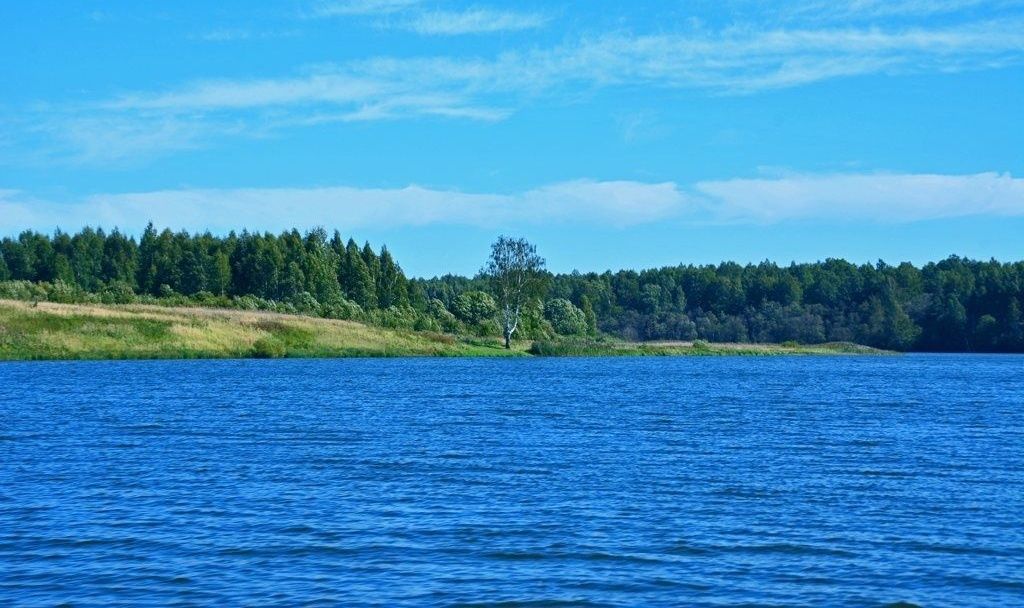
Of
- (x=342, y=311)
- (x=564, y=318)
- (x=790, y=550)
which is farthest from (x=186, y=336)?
(x=564, y=318)

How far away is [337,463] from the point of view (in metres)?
30.9

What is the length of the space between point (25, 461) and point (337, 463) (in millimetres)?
8382

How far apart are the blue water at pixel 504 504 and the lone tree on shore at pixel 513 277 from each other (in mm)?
82609

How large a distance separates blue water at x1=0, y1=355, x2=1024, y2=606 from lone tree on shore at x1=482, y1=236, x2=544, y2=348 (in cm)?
8261

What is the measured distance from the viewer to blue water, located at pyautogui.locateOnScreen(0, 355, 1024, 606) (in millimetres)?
17844

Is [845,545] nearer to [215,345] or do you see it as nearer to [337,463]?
[337,463]

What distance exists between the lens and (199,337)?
9981 cm

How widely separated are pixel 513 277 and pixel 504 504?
110 metres

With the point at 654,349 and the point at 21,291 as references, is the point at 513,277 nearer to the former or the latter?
the point at 654,349

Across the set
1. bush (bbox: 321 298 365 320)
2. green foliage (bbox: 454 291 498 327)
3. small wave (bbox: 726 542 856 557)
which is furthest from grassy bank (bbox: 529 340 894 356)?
small wave (bbox: 726 542 856 557)

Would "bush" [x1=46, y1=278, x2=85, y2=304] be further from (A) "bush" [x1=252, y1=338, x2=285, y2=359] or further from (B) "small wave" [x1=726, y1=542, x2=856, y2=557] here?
(B) "small wave" [x1=726, y1=542, x2=856, y2=557]

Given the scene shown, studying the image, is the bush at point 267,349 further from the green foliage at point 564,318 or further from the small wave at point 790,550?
the small wave at point 790,550

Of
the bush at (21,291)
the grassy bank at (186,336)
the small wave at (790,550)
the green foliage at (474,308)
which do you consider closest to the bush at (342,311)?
the grassy bank at (186,336)

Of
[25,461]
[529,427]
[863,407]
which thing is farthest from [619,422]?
[25,461]
